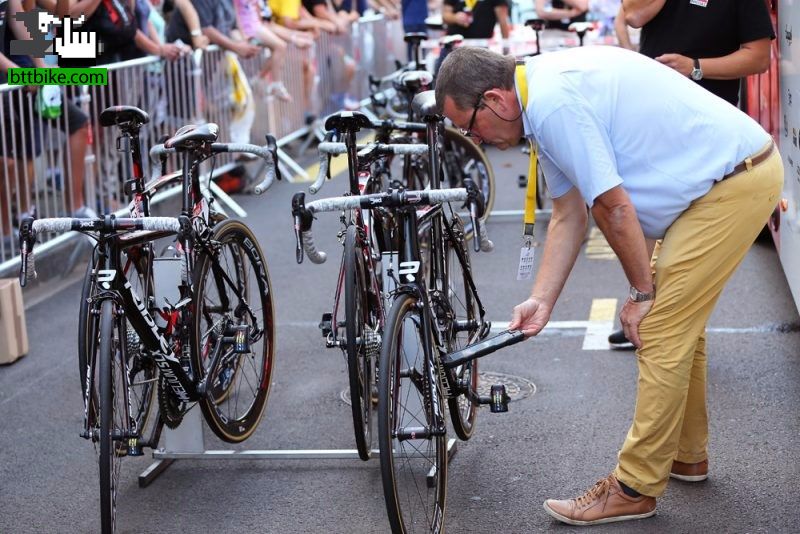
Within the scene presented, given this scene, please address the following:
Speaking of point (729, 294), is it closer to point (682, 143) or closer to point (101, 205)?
point (682, 143)

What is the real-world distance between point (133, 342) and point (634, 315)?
72.5 inches

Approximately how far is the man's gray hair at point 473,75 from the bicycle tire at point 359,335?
1016 millimetres

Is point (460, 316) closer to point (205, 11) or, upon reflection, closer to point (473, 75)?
point (473, 75)

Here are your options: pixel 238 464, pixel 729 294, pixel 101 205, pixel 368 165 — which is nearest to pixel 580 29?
pixel 729 294

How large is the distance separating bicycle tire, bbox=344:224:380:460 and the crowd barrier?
5.88 feet

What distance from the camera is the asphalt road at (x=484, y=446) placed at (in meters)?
4.75

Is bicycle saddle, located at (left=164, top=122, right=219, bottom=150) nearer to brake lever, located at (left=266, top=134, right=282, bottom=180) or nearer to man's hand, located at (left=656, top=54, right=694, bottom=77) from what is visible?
brake lever, located at (left=266, top=134, right=282, bottom=180)

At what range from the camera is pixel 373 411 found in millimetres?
5500

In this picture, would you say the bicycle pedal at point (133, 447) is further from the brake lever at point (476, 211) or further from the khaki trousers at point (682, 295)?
A: the khaki trousers at point (682, 295)

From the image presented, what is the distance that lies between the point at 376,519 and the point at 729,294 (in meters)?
3.77

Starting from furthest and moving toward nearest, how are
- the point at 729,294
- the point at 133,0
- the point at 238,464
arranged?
the point at 133,0
the point at 729,294
the point at 238,464

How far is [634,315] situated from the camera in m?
4.21

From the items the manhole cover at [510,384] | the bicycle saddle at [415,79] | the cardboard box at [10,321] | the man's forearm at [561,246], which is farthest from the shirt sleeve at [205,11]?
the man's forearm at [561,246]

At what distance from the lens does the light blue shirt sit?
3.89m
